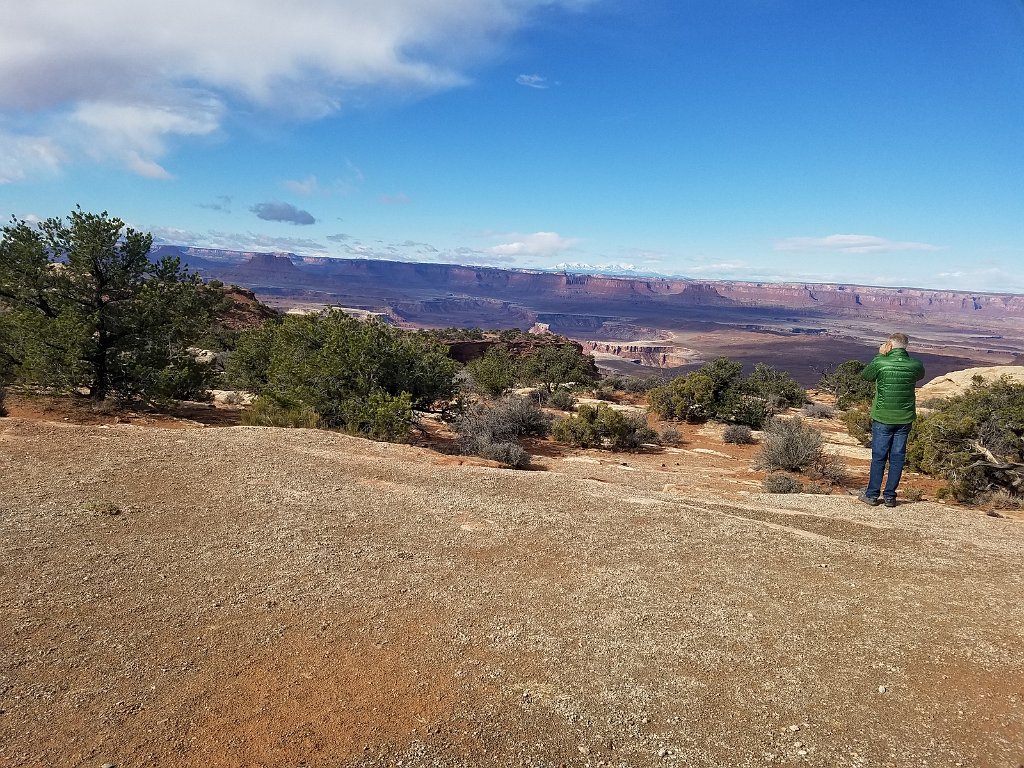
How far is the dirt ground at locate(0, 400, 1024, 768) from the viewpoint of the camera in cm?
315

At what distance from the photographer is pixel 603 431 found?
15.8 meters

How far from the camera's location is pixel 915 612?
4605mm

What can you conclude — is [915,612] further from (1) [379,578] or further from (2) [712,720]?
(1) [379,578]

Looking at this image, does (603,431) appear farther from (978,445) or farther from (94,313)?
(94,313)

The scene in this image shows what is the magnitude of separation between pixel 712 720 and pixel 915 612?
2420 millimetres

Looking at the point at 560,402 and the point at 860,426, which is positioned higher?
the point at 860,426

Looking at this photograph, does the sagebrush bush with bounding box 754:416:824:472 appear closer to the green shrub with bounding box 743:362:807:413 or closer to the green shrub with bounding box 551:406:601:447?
the green shrub with bounding box 551:406:601:447

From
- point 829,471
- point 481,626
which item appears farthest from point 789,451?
point 481,626

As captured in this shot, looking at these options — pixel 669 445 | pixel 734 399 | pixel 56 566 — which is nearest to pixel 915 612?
pixel 56 566

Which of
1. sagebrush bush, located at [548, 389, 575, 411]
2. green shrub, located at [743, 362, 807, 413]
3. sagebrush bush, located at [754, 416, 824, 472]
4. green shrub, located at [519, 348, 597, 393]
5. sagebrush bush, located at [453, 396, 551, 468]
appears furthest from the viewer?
green shrub, located at [519, 348, 597, 393]

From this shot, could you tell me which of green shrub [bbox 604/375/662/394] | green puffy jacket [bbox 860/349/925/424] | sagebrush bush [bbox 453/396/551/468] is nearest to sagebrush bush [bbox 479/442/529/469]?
sagebrush bush [bbox 453/396/551/468]

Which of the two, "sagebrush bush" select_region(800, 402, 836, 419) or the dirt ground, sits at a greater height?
the dirt ground

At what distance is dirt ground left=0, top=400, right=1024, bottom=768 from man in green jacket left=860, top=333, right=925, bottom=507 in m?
0.55

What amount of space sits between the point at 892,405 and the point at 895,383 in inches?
12.0
